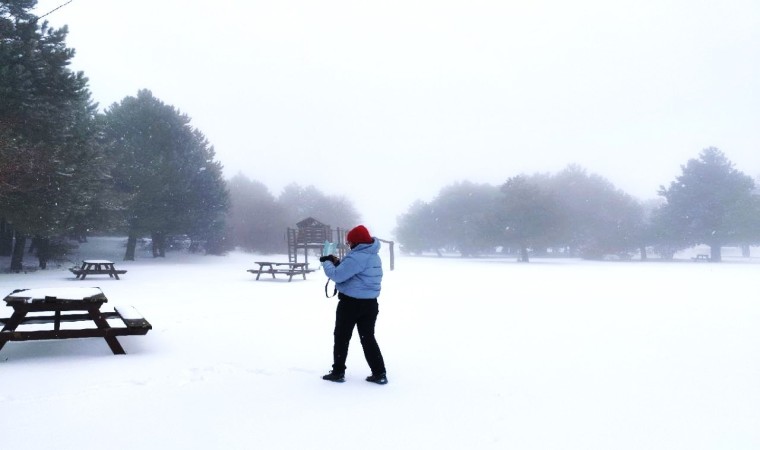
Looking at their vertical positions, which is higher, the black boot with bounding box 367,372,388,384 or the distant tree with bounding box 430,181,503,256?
the distant tree with bounding box 430,181,503,256

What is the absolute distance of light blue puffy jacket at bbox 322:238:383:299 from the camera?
5.50m

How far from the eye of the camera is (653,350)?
24.9 feet

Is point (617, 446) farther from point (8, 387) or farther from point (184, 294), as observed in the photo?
point (184, 294)

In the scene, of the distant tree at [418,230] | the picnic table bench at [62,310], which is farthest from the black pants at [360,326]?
the distant tree at [418,230]

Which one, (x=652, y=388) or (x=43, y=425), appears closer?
(x=43, y=425)

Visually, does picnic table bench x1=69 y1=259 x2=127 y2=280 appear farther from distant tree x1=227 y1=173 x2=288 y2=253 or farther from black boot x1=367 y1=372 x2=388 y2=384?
distant tree x1=227 y1=173 x2=288 y2=253

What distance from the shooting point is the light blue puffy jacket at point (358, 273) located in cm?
550

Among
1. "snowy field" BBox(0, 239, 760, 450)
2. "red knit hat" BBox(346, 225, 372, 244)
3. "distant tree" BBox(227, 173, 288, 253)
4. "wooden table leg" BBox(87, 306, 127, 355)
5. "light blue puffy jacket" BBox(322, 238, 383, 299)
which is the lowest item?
"snowy field" BBox(0, 239, 760, 450)

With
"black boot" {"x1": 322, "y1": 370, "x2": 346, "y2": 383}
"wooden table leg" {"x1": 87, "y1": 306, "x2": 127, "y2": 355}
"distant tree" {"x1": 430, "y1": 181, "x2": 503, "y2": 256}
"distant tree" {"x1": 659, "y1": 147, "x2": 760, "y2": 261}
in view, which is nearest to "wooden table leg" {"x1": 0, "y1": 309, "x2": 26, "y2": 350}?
"wooden table leg" {"x1": 87, "y1": 306, "x2": 127, "y2": 355}

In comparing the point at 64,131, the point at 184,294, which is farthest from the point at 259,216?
the point at 184,294

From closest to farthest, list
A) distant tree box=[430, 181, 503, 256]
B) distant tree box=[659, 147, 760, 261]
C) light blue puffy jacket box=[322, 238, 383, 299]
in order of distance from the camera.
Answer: light blue puffy jacket box=[322, 238, 383, 299]
distant tree box=[659, 147, 760, 261]
distant tree box=[430, 181, 503, 256]

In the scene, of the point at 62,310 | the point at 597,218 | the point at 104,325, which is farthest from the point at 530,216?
the point at 62,310

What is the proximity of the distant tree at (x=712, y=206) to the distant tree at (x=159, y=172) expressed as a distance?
52.1 meters

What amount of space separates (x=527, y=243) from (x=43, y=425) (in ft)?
168
